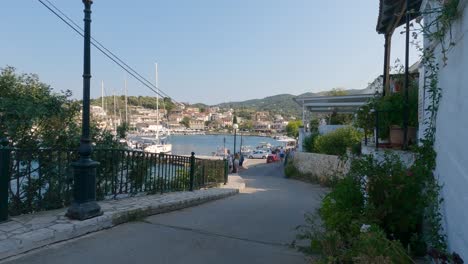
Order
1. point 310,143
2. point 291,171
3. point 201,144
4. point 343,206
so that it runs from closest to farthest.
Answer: point 343,206, point 310,143, point 291,171, point 201,144

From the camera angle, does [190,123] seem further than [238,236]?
Yes

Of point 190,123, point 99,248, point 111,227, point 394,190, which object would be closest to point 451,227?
point 394,190

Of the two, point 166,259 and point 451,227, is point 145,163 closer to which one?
point 166,259

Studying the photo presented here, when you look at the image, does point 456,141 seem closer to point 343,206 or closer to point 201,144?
point 343,206

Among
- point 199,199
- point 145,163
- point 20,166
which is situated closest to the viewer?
point 20,166

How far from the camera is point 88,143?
5258mm

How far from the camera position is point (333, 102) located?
24.7 metres

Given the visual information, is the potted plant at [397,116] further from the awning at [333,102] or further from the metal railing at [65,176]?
the awning at [333,102]

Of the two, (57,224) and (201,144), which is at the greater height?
(57,224)

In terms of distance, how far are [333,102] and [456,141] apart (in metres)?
22.2

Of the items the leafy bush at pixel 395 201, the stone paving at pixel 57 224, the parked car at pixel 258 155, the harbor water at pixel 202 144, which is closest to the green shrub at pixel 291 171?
the stone paving at pixel 57 224

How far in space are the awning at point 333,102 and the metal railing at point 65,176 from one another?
1568 centimetres

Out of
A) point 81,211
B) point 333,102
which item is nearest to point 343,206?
point 81,211

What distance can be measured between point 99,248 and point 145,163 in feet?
11.0
